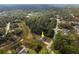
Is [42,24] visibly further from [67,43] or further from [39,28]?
[67,43]

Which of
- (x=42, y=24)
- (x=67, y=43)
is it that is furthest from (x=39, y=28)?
(x=67, y=43)

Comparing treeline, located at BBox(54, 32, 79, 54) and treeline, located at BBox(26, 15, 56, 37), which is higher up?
treeline, located at BBox(26, 15, 56, 37)

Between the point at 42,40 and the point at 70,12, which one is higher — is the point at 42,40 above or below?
below

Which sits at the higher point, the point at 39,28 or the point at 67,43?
the point at 39,28

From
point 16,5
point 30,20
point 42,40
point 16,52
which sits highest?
point 16,5

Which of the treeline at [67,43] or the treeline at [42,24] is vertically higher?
the treeline at [42,24]

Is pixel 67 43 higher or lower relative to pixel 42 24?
lower
